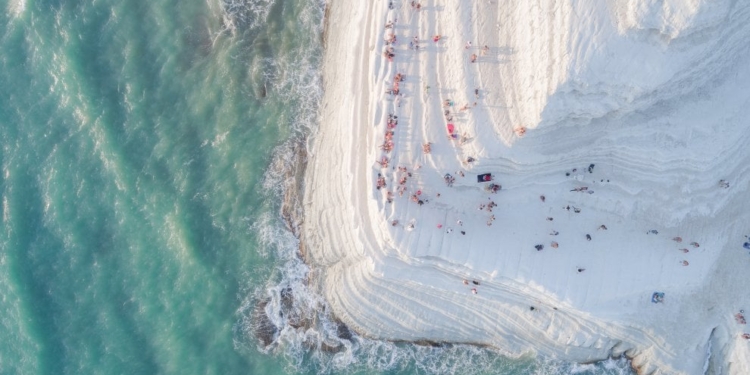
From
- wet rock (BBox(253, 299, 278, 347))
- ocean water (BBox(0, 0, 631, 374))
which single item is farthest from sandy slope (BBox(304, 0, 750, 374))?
wet rock (BBox(253, 299, 278, 347))

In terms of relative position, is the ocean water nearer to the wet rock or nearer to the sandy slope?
the wet rock

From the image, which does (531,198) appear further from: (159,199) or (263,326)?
(159,199)

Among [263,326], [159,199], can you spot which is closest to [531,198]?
[263,326]

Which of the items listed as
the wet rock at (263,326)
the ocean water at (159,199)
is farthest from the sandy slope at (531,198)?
the wet rock at (263,326)

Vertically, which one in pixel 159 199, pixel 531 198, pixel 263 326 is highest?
pixel 531 198

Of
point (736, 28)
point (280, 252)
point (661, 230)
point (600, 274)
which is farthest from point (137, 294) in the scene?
point (736, 28)

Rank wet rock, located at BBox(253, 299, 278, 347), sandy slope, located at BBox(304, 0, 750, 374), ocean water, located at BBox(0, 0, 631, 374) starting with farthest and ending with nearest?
wet rock, located at BBox(253, 299, 278, 347), ocean water, located at BBox(0, 0, 631, 374), sandy slope, located at BBox(304, 0, 750, 374)
